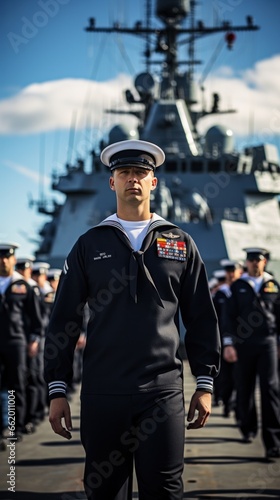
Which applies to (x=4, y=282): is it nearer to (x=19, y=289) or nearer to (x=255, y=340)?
(x=19, y=289)

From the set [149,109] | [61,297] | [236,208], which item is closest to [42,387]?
[61,297]

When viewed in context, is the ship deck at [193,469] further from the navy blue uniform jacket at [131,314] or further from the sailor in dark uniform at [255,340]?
the navy blue uniform jacket at [131,314]

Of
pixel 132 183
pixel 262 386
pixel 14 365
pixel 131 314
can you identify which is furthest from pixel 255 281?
pixel 131 314

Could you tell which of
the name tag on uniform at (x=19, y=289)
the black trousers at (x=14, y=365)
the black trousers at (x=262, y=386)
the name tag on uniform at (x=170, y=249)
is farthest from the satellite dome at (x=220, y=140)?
the name tag on uniform at (x=170, y=249)

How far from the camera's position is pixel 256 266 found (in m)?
6.75

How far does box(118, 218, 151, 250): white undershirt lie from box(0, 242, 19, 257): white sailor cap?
363 cm

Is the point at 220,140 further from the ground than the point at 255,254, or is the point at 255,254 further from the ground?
the point at 220,140

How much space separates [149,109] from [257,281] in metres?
18.8

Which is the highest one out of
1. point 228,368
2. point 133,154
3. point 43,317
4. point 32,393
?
point 133,154

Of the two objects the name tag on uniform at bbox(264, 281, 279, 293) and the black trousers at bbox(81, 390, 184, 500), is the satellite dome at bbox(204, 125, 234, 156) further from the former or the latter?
the black trousers at bbox(81, 390, 184, 500)

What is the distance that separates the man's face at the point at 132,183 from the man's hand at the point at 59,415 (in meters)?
0.83

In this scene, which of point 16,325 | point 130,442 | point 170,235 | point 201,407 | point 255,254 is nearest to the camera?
point 130,442

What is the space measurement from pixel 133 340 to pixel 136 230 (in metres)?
0.47

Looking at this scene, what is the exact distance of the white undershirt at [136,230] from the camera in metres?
3.25
